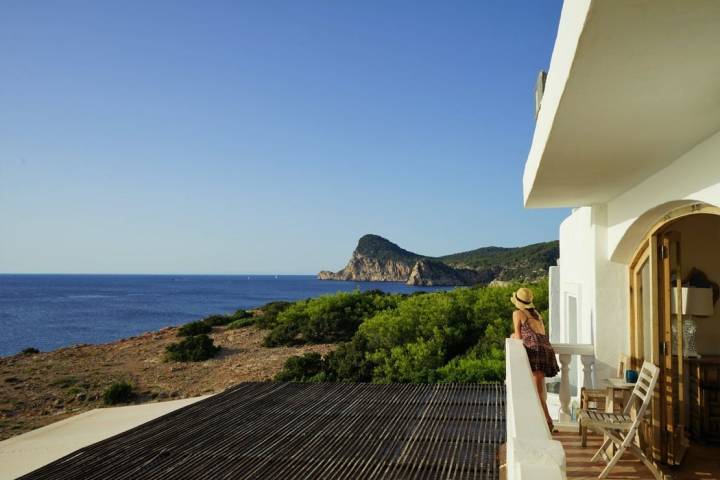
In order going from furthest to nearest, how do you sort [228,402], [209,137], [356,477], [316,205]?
[316,205] → [209,137] → [228,402] → [356,477]

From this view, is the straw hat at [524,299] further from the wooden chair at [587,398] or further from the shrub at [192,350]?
the shrub at [192,350]

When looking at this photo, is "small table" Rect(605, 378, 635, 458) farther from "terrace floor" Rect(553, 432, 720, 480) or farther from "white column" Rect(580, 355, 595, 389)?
"white column" Rect(580, 355, 595, 389)

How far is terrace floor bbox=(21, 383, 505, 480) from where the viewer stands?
4.91m

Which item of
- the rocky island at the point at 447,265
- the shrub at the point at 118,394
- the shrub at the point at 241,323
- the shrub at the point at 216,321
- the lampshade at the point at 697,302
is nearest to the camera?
the lampshade at the point at 697,302

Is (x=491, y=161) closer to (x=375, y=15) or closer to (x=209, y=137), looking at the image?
(x=375, y=15)

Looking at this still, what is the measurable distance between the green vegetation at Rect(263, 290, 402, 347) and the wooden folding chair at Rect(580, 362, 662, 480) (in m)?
16.0

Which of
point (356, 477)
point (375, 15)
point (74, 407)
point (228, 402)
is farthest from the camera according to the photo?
point (74, 407)

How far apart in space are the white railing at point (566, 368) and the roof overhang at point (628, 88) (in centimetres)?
229

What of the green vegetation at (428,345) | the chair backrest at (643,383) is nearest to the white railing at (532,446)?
the chair backrest at (643,383)

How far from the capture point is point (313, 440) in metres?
5.87

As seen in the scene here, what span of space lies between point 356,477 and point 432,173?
1122 inches

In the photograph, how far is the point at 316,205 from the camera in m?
45.9

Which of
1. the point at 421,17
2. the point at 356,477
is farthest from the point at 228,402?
the point at 421,17

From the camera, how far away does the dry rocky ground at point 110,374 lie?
15.3m
